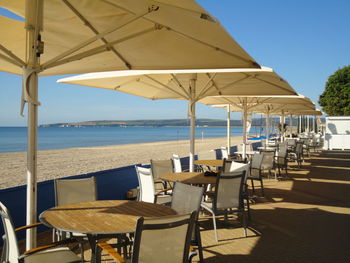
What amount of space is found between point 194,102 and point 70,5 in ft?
12.6

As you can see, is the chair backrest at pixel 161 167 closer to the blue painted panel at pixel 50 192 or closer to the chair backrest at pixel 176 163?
the chair backrest at pixel 176 163

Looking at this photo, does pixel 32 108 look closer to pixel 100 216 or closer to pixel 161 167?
pixel 100 216

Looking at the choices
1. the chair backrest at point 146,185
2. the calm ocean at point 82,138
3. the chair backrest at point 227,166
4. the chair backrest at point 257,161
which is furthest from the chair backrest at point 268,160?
the calm ocean at point 82,138

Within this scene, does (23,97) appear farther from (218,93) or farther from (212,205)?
(218,93)

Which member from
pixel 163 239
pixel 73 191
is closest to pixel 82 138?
pixel 73 191

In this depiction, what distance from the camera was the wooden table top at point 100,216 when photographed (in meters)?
2.37

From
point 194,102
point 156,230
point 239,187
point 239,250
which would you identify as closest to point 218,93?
point 194,102

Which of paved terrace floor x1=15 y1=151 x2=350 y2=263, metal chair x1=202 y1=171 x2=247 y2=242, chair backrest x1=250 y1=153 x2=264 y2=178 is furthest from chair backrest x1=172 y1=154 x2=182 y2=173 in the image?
metal chair x1=202 y1=171 x2=247 y2=242

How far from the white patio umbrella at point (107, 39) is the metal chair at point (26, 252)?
31cm

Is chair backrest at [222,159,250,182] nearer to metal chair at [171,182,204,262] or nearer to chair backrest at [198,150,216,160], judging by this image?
metal chair at [171,182,204,262]

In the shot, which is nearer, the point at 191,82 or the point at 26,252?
the point at 26,252

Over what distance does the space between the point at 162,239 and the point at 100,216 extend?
81 centimetres

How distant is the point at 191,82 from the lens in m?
5.93

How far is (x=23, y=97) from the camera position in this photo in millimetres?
A: 2658
